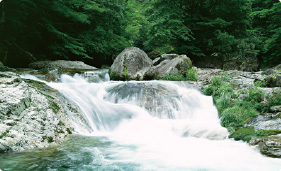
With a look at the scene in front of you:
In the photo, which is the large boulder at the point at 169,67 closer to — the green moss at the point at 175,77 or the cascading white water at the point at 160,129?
the green moss at the point at 175,77

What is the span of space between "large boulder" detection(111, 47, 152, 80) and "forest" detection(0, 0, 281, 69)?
3563mm

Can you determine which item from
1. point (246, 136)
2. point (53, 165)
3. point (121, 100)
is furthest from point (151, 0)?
point (53, 165)

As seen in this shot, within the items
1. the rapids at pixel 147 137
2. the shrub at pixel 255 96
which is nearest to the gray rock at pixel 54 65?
the rapids at pixel 147 137

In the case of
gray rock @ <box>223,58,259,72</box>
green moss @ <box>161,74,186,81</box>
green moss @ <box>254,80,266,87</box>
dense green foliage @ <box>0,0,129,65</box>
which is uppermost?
dense green foliage @ <box>0,0,129,65</box>

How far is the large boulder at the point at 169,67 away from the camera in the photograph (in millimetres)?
12086

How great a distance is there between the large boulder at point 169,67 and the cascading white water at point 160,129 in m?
2.11

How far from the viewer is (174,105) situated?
8484 mm

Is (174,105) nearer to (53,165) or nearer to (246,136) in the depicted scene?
(246,136)

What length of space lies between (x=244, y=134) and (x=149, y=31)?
13043mm

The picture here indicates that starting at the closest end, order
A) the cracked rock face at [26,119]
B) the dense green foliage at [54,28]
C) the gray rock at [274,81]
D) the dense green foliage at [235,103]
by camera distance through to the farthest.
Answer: the cracked rock face at [26,119]
the dense green foliage at [235,103]
the gray rock at [274,81]
the dense green foliage at [54,28]

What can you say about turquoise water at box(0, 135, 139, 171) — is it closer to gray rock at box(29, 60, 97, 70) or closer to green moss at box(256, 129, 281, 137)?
green moss at box(256, 129, 281, 137)

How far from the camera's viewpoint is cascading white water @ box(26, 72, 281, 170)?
13.9ft

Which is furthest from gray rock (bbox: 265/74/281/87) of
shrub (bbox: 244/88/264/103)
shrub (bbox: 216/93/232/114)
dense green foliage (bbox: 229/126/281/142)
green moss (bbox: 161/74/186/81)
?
green moss (bbox: 161/74/186/81)

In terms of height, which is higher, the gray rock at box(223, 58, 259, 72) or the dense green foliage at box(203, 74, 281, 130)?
the gray rock at box(223, 58, 259, 72)
